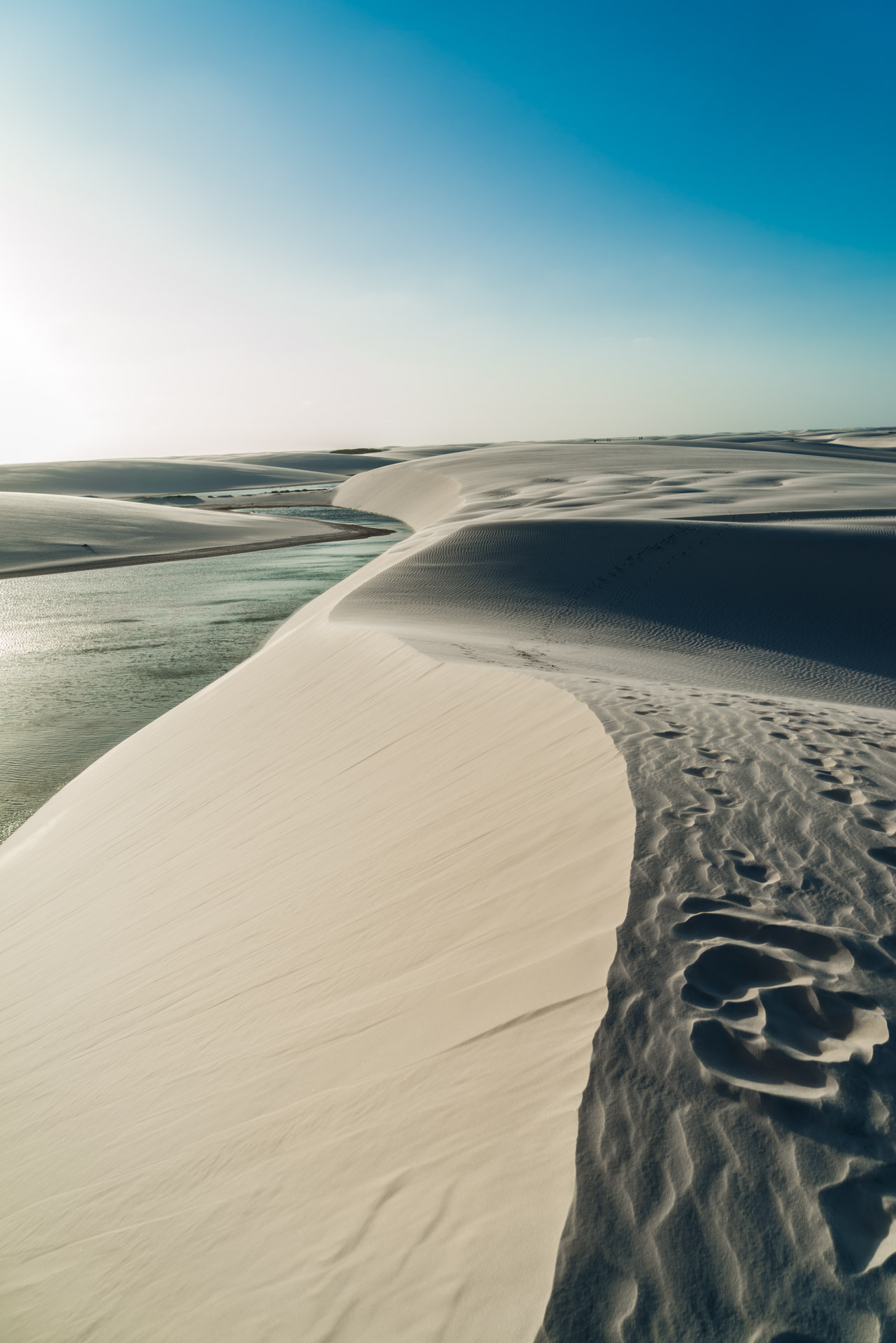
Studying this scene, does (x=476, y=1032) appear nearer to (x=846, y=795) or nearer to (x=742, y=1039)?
(x=742, y=1039)

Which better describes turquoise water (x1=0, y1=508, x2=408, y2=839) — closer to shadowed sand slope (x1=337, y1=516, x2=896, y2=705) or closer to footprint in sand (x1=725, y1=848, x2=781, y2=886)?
shadowed sand slope (x1=337, y1=516, x2=896, y2=705)

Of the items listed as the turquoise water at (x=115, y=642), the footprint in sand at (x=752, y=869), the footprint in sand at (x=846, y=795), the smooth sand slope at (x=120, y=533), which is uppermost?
the smooth sand slope at (x=120, y=533)

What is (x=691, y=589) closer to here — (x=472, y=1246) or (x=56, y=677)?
(x=56, y=677)

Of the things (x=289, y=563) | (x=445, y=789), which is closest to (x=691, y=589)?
(x=445, y=789)

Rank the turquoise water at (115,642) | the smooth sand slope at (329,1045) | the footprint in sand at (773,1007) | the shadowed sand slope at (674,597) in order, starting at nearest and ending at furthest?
the smooth sand slope at (329,1045), the footprint in sand at (773,1007), the shadowed sand slope at (674,597), the turquoise water at (115,642)

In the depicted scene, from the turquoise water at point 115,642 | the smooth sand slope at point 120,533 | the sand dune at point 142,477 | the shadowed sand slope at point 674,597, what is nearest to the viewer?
the shadowed sand slope at point 674,597

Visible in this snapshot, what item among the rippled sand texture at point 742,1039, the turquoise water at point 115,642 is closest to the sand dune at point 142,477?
the turquoise water at point 115,642

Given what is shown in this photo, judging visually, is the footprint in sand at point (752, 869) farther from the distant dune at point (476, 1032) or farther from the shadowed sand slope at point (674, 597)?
the shadowed sand slope at point (674, 597)
